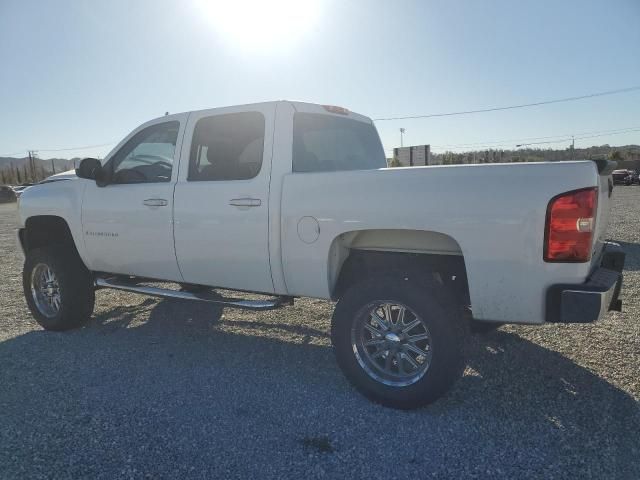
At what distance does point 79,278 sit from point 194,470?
9.99 feet

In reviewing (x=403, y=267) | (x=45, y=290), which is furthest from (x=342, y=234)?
(x=45, y=290)

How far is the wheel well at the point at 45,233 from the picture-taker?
500cm

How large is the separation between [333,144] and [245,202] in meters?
1.05

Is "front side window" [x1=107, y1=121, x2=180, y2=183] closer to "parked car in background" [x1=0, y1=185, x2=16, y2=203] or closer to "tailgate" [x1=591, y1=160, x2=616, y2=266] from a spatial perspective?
"tailgate" [x1=591, y1=160, x2=616, y2=266]

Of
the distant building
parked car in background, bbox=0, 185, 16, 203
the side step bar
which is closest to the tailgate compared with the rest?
the side step bar

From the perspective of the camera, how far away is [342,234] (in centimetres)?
327

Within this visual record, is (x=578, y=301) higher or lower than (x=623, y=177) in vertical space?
lower

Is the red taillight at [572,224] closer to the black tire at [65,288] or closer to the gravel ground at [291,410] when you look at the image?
the gravel ground at [291,410]

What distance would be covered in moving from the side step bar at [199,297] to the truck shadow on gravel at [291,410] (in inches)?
20.8

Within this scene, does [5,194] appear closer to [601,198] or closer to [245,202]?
[245,202]

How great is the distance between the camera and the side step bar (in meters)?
3.65

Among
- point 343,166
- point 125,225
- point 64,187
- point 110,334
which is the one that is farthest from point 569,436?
point 64,187

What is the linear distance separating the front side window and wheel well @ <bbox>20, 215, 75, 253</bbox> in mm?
956

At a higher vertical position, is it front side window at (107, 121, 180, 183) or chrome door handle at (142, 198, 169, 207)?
front side window at (107, 121, 180, 183)
